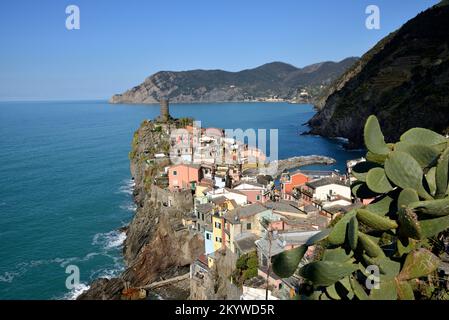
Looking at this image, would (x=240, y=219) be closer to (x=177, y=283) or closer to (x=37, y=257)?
(x=177, y=283)

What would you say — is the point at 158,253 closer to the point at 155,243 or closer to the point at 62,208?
the point at 155,243

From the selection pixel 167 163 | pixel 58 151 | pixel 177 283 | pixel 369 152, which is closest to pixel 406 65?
pixel 167 163

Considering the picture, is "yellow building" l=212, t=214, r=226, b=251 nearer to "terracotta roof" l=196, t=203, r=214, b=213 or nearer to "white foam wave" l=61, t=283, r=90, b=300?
"terracotta roof" l=196, t=203, r=214, b=213

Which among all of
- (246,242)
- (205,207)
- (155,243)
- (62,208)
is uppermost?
(205,207)

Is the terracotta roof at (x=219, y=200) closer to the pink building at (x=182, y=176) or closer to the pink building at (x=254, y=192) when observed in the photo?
the pink building at (x=254, y=192)

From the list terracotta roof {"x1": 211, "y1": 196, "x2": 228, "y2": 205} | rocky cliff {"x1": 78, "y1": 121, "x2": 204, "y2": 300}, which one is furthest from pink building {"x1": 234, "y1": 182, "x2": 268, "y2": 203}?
rocky cliff {"x1": 78, "y1": 121, "x2": 204, "y2": 300}

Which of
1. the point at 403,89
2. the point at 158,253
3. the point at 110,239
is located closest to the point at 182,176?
the point at 110,239
